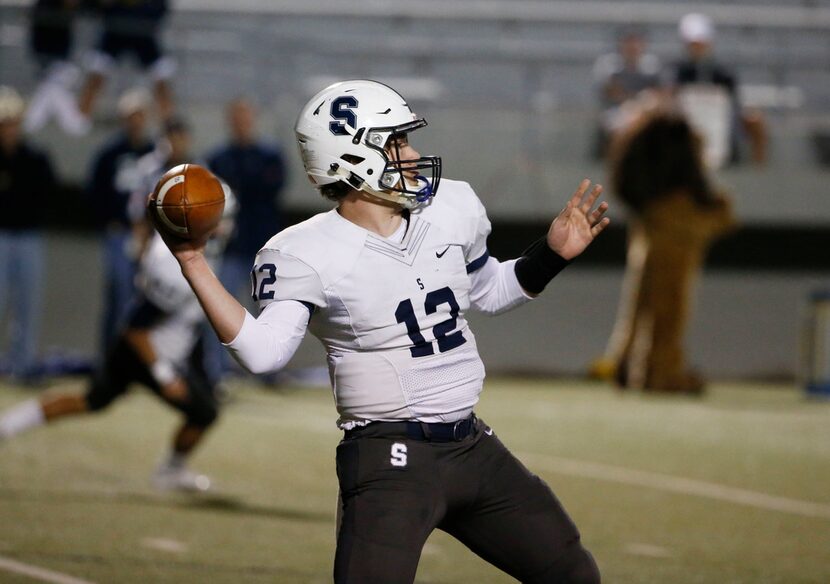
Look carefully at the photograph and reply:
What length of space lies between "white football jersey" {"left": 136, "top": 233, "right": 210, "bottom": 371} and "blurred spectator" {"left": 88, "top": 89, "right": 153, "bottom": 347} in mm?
4130

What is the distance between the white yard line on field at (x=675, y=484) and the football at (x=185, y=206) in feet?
14.7

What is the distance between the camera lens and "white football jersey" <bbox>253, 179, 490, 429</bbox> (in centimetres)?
394

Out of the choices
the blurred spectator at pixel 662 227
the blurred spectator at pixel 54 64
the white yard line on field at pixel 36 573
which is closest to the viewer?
the white yard line on field at pixel 36 573

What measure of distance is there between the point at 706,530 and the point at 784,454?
270 centimetres

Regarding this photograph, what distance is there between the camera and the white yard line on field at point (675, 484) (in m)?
7.60

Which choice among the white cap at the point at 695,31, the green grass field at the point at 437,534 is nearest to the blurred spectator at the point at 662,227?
the green grass field at the point at 437,534

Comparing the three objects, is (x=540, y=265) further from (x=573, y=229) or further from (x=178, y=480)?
(x=178, y=480)

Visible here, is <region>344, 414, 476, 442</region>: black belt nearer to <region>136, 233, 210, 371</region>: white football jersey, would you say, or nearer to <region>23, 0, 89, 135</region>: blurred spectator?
<region>136, 233, 210, 371</region>: white football jersey

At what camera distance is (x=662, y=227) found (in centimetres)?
1179

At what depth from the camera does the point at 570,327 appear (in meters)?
14.2

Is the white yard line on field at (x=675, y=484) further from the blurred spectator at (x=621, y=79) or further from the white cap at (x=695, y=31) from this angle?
the white cap at (x=695, y=31)

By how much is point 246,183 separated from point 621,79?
3.69m

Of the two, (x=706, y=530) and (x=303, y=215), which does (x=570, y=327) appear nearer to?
(x=303, y=215)

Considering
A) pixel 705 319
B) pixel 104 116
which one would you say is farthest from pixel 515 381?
pixel 104 116
